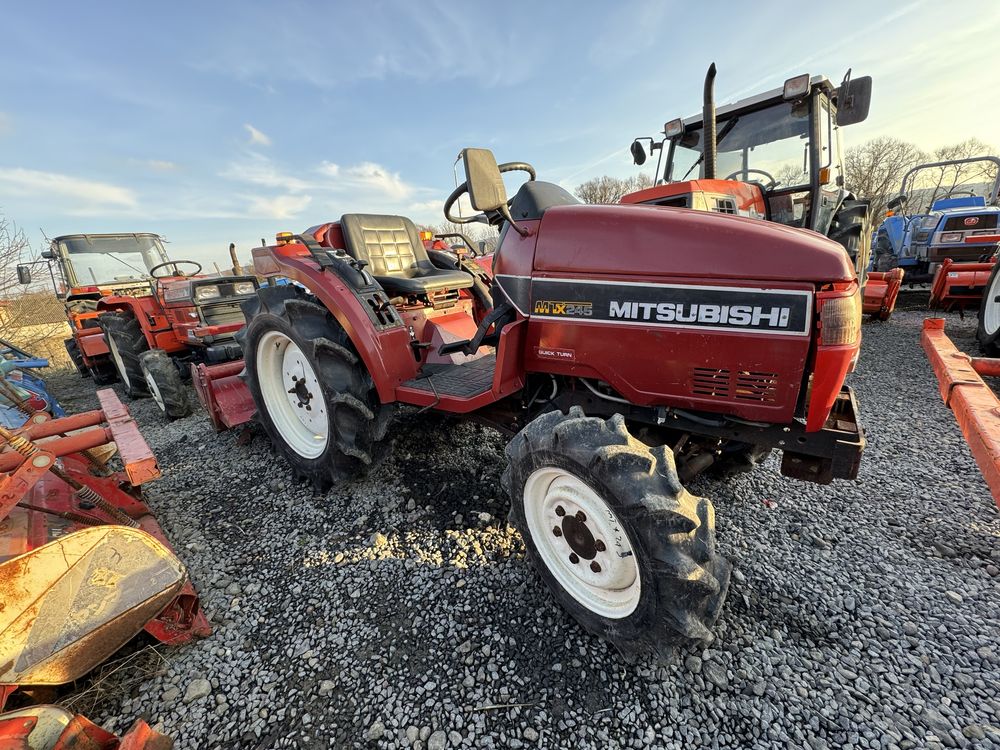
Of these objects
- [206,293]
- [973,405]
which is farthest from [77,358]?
[973,405]

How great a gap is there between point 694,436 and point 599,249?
0.91 meters

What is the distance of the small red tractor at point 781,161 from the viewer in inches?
151

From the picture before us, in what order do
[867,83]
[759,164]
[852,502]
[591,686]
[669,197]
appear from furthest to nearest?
[759,164] < [669,197] < [867,83] < [852,502] < [591,686]

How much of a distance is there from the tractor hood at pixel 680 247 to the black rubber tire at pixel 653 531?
2.00 ft

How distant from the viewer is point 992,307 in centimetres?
447

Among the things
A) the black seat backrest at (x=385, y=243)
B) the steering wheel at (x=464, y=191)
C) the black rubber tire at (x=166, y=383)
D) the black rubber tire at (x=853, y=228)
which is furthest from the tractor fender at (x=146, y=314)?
the black rubber tire at (x=853, y=228)

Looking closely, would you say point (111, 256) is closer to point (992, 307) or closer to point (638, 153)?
point (638, 153)

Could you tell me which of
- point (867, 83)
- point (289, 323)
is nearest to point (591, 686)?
point (289, 323)

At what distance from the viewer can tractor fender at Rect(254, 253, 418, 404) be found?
2393mm

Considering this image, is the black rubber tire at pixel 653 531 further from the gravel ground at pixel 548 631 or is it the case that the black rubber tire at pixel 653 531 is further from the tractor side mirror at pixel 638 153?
the tractor side mirror at pixel 638 153

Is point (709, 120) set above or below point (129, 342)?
above

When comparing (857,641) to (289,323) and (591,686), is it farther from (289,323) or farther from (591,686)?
(289,323)

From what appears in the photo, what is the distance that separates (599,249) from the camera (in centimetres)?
170

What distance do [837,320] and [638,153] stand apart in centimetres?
399
